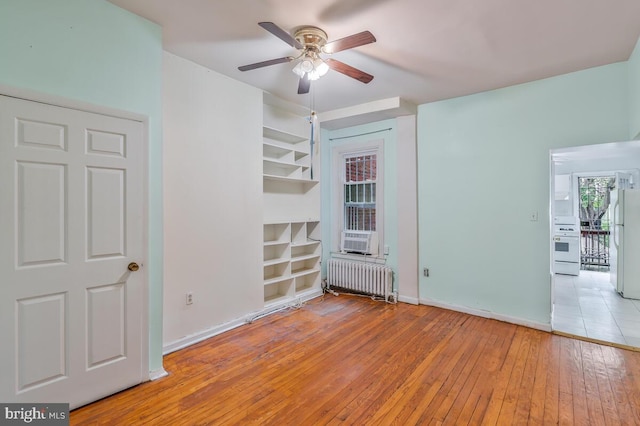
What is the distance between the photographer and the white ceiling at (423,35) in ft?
7.22

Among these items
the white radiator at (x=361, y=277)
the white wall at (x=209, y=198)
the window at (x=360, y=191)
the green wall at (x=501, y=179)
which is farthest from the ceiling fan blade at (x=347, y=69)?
the white radiator at (x=361, y=277)

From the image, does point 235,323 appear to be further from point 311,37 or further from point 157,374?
point 311,37

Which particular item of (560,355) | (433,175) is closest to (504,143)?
(433,175)

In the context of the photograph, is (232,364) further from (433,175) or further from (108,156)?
(433,175)

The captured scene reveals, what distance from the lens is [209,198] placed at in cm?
323

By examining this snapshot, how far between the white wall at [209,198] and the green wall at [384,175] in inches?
61.2

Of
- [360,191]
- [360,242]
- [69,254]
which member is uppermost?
[360,191]

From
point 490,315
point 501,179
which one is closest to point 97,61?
point 501,179

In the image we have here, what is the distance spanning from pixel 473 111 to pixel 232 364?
3962 millimetres

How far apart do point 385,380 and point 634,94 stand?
3404 millimetres

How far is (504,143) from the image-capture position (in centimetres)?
370

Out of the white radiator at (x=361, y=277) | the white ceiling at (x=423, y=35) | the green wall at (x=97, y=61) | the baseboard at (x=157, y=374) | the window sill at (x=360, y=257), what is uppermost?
the white ceiling at (x=423, y=35)

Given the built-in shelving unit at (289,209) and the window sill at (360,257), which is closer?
the built-in shelving unit at (289,209)

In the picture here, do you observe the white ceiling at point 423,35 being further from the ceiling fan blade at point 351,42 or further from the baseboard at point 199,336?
the baseboard at point 199,336
